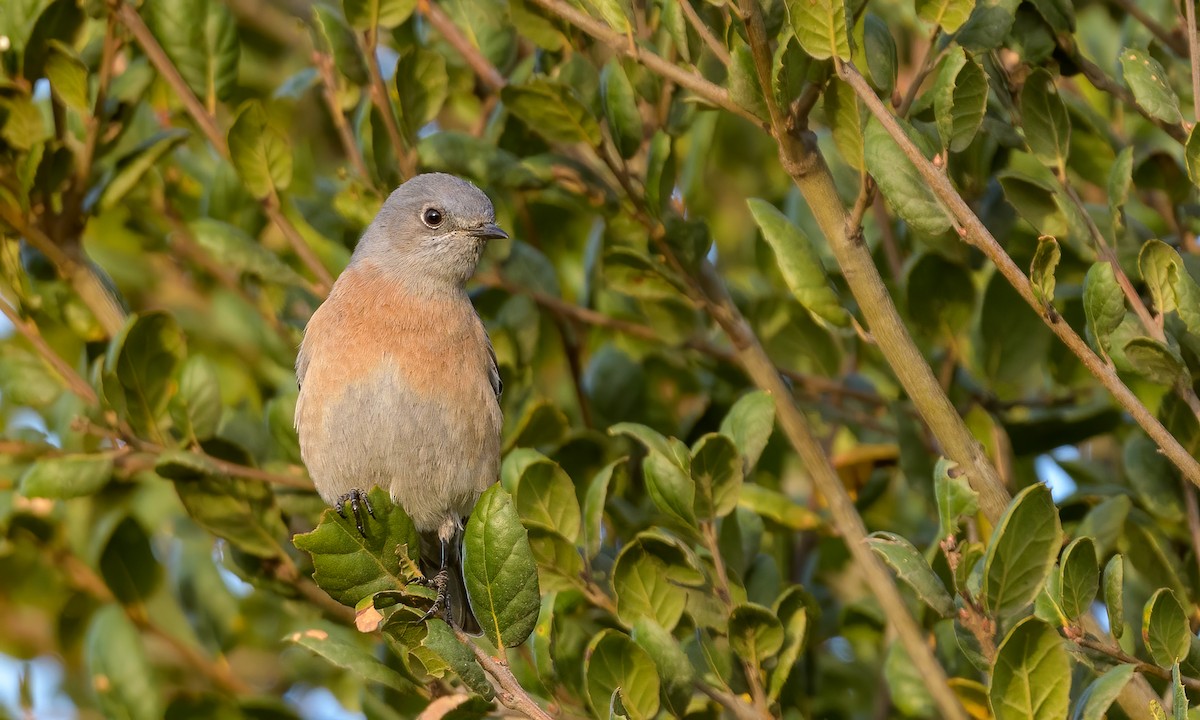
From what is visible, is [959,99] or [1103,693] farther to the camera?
[959,99]

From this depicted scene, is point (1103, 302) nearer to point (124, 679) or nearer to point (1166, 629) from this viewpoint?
point (1166, 629)

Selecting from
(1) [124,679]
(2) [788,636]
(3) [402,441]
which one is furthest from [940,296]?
(1) [124,679]

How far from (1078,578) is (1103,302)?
0.73 metres

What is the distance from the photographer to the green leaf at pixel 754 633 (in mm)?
3720

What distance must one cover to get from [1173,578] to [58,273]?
3.90 meters

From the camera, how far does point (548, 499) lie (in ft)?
13.6

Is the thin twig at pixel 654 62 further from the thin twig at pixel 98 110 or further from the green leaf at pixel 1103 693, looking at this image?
the thin twig at pixel 98 110

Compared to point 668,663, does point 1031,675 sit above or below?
→ above

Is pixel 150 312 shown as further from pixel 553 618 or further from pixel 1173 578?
pixel 1173 578

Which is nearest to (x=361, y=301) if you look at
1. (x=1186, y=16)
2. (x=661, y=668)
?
(x=661, y=668)

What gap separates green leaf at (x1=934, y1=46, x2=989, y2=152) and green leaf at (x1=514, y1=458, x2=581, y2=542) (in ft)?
4.98

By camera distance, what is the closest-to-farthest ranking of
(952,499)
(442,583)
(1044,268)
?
(1044,268) → (952,499) → (442,583)

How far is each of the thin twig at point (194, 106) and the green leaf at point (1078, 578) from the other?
9.81 ft

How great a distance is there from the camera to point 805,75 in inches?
142
